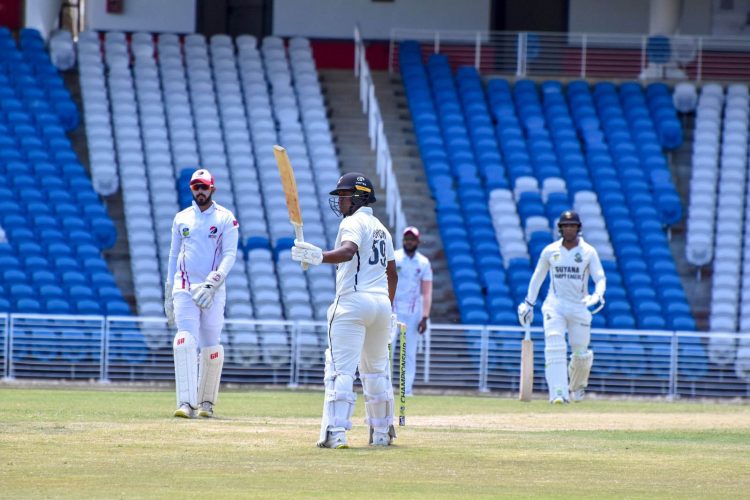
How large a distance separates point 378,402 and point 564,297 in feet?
26.7

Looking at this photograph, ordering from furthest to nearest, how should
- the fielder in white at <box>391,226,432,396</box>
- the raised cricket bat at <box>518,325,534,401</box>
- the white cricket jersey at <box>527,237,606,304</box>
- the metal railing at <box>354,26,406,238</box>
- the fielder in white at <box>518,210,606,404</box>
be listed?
the metal railing at <box>354,26,406,238</box>, the fielder in white at <box>391,226,432,396</box>, the raised cricket bat at <box>518,325,534,401</box>, the white cricket jersey at <box>527,237,606,304</box>, the fielder in white at <box>518,210,606,404</box>

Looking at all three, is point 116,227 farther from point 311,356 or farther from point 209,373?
point 209,373

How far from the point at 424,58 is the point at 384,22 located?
5.56ft

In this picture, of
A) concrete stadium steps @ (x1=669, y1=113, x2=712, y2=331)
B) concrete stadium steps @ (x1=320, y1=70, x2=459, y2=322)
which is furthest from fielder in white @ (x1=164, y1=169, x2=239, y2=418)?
concrete stadium steps @ (x1=669, y1=113, x2=712, y2=331)

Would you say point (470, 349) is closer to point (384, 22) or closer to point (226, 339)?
point (226, 339)

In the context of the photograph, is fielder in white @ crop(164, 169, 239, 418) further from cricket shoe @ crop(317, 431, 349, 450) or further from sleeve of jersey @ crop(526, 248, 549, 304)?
sleeve of jersey @ crop(526, 248, 549, 304)

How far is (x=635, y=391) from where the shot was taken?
2352 cm

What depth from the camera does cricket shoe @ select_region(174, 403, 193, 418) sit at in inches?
540

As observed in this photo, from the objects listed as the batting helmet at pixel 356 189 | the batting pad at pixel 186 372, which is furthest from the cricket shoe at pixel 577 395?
the batting helmet at pixel 356 189

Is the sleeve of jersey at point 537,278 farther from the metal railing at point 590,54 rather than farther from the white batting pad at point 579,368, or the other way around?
the metal railing at point 590,54

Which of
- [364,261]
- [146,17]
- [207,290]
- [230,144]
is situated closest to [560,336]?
[207,290]

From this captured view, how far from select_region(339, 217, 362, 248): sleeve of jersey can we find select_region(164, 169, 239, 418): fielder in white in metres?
3.05

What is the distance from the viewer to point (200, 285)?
13828 mm

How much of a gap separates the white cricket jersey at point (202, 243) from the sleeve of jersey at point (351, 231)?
3181 millimetres
